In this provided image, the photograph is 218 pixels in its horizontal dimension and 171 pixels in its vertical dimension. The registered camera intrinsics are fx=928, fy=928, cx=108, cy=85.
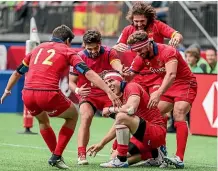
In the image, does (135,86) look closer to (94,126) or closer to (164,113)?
(164,113)

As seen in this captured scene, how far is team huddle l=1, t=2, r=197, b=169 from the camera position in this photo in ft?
35.2

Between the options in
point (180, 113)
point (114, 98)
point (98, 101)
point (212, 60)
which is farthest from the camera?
point (212, 60)

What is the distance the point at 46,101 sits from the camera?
1065 centimetres

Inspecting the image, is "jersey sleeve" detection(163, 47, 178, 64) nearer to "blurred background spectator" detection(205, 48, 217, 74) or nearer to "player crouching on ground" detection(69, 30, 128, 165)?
"player crouching on ground" detection(69, 30, 128, 165)

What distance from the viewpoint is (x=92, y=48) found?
1159cm

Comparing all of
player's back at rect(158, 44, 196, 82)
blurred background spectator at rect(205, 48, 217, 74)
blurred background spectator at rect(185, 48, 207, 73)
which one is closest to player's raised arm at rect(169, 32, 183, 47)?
player's back at rect(158, 44, 196, 82)

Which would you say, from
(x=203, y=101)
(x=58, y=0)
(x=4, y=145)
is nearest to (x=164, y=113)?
(x=4, y=145)

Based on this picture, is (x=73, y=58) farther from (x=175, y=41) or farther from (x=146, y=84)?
(x=175, y=41)

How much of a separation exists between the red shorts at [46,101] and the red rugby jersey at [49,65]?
70mm

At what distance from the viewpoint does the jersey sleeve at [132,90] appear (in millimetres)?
10797

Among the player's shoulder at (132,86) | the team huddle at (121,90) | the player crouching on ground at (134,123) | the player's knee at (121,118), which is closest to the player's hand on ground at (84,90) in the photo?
the team huddle at (121,90)

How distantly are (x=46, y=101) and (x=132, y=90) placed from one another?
1012 mm

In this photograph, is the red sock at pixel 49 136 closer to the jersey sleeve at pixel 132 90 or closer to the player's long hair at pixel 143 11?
the jersey sleeve at pixel 132 90

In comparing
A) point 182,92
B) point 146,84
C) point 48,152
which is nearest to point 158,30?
point 146,84
